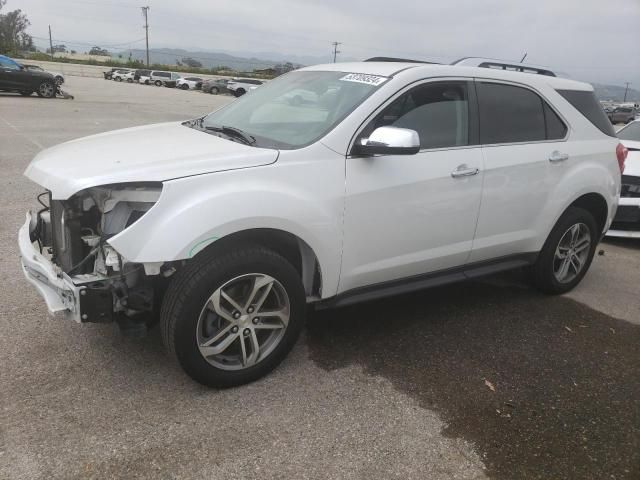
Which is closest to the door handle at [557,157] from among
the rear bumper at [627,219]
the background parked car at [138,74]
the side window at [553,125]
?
the side window at [553,125]

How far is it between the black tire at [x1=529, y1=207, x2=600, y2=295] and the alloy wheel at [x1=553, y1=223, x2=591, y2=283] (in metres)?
0.03

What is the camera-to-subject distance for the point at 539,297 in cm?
483

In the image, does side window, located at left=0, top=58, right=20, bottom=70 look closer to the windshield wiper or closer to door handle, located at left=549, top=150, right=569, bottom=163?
the windshield wiper

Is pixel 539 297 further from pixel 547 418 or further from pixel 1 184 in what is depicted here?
pixel 1 184

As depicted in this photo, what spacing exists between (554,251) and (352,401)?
2436mm

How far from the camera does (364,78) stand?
142 inches

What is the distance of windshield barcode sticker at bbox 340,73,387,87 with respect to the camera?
349 centimetres

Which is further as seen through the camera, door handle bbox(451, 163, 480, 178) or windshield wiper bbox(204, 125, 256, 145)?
door handle bbox(451, 163, 480, 178)

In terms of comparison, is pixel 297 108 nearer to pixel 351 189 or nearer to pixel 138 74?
pixel 351 189

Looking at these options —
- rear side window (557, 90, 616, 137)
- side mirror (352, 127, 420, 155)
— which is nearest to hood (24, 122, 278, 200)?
side mirror (352, 127, 420, 155)

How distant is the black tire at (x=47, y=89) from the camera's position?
2281 centimetres

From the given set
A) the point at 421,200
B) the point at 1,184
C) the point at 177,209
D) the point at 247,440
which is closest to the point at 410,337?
the point at 421,200

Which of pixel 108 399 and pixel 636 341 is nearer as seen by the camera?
pixel 108 399

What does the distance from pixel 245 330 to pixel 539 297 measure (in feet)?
9.61
